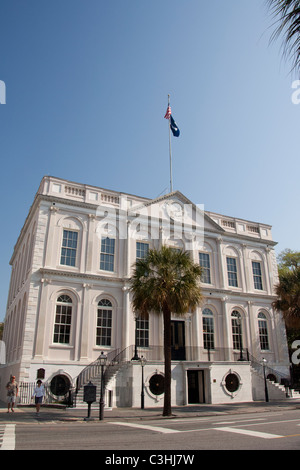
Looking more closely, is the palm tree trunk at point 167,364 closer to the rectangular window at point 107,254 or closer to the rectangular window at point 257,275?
the rectangular window at point 107,254

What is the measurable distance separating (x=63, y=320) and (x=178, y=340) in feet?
27.4

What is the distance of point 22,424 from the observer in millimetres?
13656

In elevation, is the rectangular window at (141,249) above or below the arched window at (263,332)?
above

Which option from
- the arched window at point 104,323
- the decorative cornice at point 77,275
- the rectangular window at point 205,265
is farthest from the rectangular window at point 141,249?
the rectangular window at point 205,265

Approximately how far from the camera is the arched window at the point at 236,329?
2908 centimetres

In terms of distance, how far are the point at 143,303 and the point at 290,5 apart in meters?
14.8

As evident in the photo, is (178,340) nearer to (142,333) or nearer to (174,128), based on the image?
(142,333)

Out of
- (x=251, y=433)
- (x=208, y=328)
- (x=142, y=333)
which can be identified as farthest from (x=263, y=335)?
(x=251, y=433)

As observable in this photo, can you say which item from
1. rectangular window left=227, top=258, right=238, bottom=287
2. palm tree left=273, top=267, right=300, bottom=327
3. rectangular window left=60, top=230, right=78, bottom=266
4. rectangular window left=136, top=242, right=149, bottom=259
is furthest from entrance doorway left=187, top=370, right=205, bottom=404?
rectangular window left=60, top=230, right=78, bottom=266

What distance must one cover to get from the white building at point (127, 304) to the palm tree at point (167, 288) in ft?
15.5

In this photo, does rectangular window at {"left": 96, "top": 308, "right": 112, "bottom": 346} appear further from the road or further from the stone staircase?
the road

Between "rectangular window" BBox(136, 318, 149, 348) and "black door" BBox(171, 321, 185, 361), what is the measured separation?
6.65 feet

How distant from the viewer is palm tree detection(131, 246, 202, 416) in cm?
1804

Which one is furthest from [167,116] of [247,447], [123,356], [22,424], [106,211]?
[247,447]
